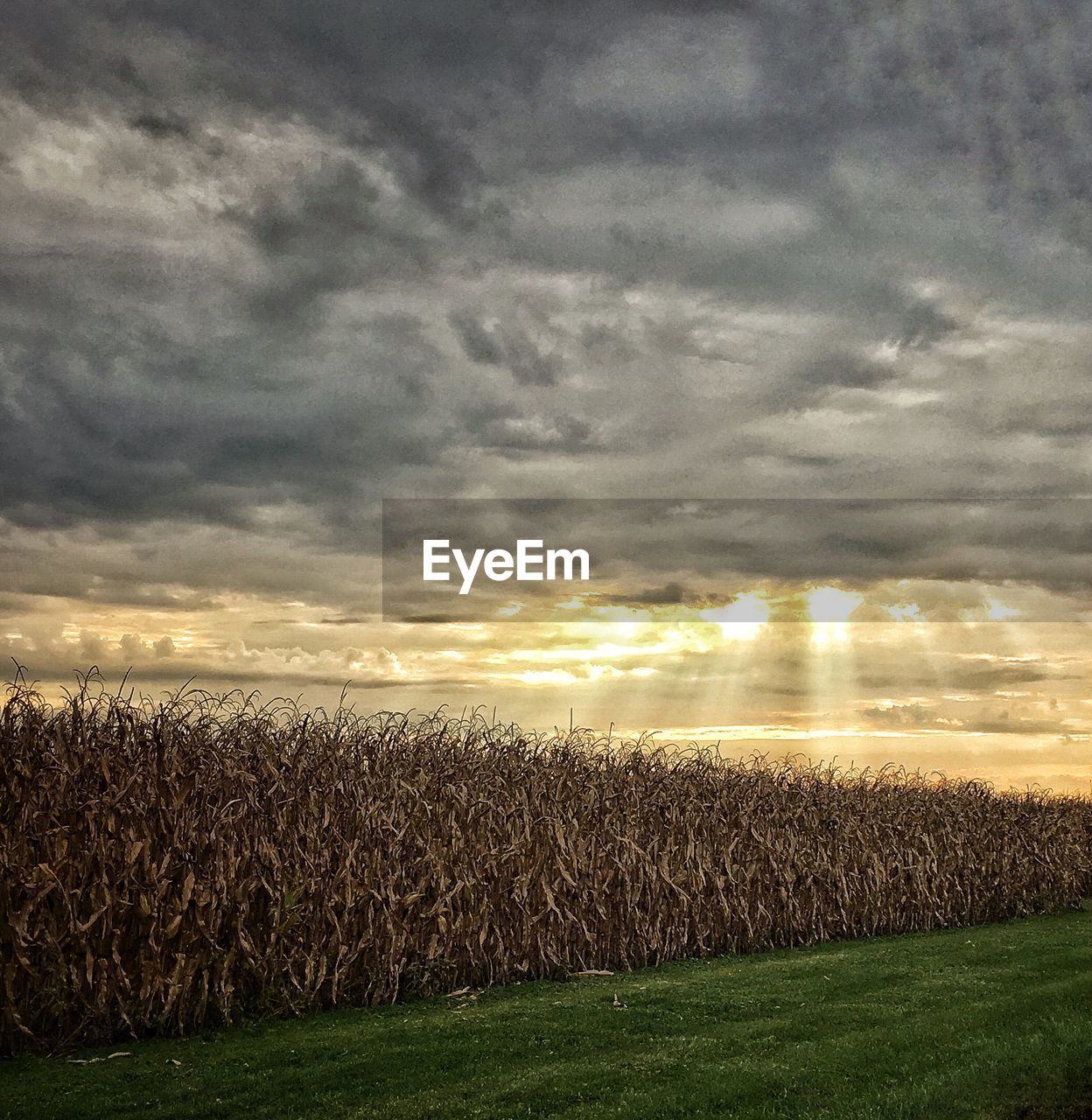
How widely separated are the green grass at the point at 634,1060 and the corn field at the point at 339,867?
541 millimetres

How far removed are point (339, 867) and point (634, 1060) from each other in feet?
13.1

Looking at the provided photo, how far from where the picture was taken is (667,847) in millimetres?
15242

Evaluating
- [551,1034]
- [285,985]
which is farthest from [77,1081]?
[551,1034]

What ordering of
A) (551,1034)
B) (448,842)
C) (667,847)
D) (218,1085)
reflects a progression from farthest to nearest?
1. (667,847)
2. (448,842)
3. (551,1034)
4. (218,1085)

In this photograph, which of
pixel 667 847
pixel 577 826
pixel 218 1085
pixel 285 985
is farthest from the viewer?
pixel 667 847

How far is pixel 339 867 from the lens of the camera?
1155 centimetres

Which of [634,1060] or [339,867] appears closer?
[634,1060]

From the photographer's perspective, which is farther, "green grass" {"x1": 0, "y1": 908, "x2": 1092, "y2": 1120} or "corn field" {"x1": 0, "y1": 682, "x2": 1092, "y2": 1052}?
"corn field" {"x1": 0, "y1": 682, "x2": 1092, "y2": 1052}

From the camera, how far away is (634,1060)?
894 cm

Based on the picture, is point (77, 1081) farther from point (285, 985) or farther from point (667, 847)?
point (667, 847)

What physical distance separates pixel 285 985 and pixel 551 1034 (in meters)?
2.79

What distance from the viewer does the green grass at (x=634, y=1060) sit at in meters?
7.84

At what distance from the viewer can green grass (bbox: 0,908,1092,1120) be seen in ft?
25.7

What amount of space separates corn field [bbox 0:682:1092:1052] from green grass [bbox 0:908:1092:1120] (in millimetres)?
541
